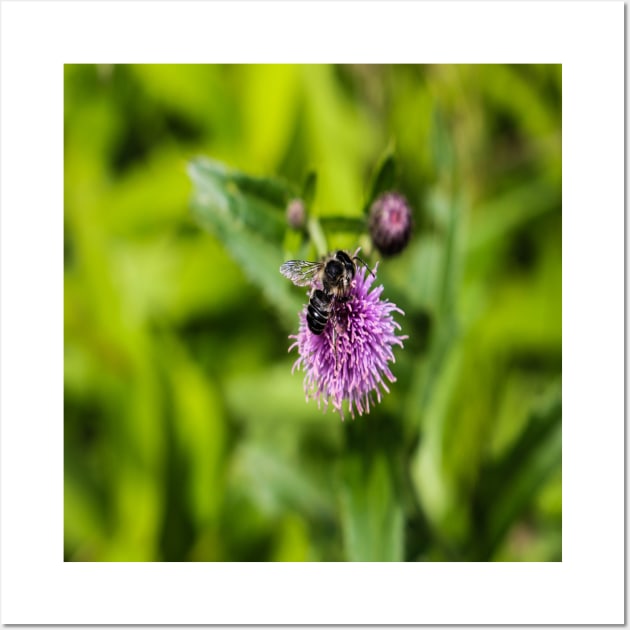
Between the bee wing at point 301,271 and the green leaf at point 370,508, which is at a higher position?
the bee wing at point 301,271

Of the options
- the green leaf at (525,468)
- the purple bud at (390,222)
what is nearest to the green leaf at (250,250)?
the purple bud at (390,222)

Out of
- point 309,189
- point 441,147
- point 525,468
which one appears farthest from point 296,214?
point 525,468

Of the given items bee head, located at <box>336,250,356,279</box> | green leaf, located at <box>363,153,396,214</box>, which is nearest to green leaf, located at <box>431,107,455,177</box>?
green leaf, located at <box>363,153,396,214</box>
